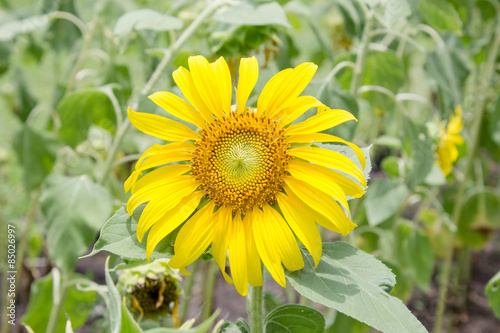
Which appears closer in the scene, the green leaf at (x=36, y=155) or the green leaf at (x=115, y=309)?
the green leaf at (x=115, y=309)

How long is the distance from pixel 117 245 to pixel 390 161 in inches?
33.2

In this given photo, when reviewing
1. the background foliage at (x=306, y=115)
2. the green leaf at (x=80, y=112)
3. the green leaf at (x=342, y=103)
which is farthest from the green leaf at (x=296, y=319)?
the green leaf at (x=80, y=112)

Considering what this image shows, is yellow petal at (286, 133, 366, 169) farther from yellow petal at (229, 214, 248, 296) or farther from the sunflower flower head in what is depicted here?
the sunflower flower head

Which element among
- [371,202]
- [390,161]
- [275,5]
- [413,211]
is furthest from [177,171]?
[413,211]

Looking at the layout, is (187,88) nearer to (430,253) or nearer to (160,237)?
(160,237)

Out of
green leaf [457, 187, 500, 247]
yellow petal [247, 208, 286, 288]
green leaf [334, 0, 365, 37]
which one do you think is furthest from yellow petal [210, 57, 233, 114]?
green leaf [457, 187, 500, 247]

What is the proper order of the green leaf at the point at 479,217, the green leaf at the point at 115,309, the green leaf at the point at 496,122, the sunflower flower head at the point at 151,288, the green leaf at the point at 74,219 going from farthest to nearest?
1. the green leaf at the point at 479,217
2. the green leaf at the point at 496,122
3. the green leaf at the point at 74,219
4. the sunflower flower head at the point at 151,288
5. the green leaf at the point at 115,309

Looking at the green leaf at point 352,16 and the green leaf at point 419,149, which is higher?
the green leaf at point 352,16

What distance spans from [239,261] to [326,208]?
7 cm

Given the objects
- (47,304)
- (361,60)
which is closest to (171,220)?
(361,60)

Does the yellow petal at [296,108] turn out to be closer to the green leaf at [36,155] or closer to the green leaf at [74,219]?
the green leaf at [74,219]

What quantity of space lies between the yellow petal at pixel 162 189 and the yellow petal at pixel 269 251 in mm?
60

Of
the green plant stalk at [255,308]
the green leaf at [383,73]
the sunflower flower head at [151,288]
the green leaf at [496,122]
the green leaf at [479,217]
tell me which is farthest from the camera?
the green leaf at [479,217]

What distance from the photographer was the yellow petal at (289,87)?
38cm
